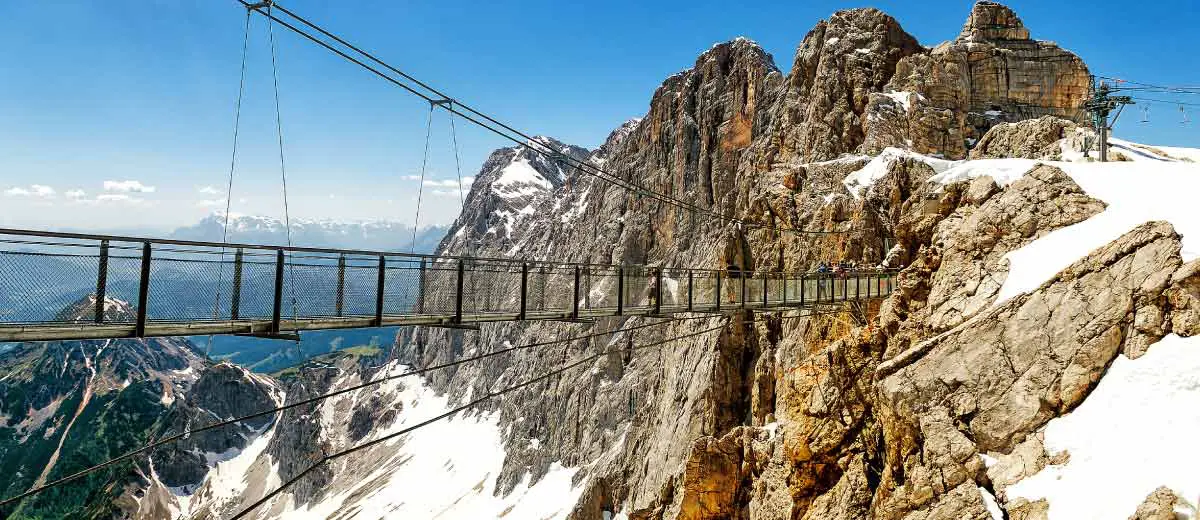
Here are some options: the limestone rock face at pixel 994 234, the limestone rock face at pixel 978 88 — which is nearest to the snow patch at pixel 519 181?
the limestone rock face at pixel 978 88

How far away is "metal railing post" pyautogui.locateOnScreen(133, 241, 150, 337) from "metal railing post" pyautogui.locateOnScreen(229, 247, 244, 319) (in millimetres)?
1054

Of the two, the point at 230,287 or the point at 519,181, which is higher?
the point at 519,181

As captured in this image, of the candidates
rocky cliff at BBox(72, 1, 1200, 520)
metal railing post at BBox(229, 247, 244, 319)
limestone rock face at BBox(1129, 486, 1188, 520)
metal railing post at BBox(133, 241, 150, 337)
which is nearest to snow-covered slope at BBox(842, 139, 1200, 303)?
rocky cliff at BBox(72, 1, 1200, 520)

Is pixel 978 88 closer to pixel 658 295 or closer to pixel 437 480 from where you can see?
pixel 658 295

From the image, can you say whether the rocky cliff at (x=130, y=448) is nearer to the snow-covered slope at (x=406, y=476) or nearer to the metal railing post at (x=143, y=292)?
the snow-covered slope at (x=406, y=476)

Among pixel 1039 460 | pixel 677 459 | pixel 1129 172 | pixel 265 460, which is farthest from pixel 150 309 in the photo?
pixel 265 460

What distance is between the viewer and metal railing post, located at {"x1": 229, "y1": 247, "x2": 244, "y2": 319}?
9.12 meters

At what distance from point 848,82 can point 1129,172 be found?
24.6 m

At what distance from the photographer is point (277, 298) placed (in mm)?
9422

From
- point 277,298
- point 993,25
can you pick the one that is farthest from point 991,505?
point 993,25

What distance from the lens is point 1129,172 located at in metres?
16.8

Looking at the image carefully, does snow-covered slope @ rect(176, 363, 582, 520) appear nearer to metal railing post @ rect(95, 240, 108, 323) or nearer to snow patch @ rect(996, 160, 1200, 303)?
snow patch @ rect(996, 160, 1200, 303)

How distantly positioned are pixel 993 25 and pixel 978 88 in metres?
5.41

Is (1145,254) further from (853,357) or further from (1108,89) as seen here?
(1108,89)
